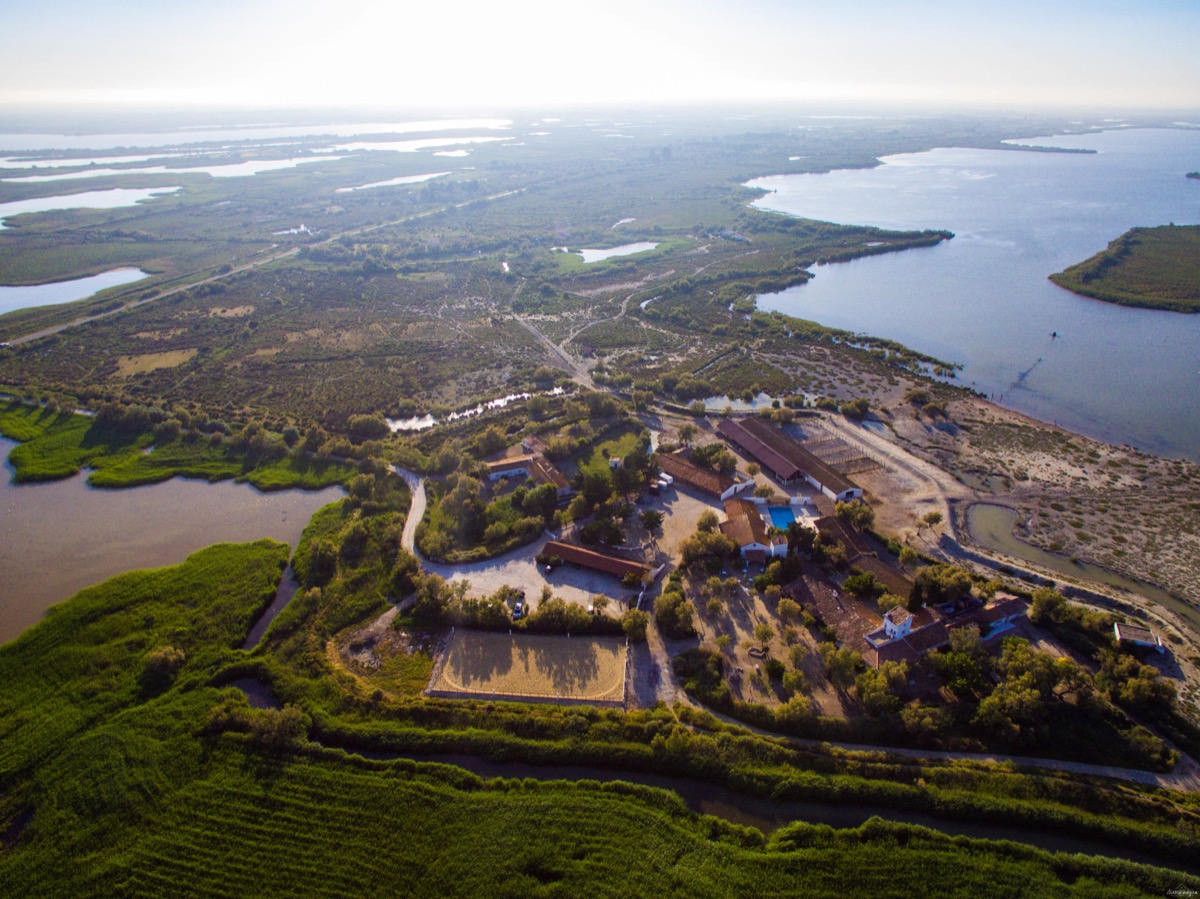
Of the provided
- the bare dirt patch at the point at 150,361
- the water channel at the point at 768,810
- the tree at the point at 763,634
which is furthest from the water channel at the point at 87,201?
the tree at the point at 763,634

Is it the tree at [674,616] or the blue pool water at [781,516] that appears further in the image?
the blue pool water at [781,516]

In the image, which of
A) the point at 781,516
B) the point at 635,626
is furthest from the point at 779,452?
the point at 635,626

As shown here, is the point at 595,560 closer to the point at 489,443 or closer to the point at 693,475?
the point at 693,475

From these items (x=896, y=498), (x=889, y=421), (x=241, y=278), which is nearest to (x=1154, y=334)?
(x=889, y=421)

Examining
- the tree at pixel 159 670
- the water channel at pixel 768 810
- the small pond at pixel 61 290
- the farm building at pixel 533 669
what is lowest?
the water channel at pixel 768 810

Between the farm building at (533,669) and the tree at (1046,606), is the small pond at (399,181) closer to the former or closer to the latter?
the farm building at (533,669)

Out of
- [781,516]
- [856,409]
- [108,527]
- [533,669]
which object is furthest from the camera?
[856,409]
